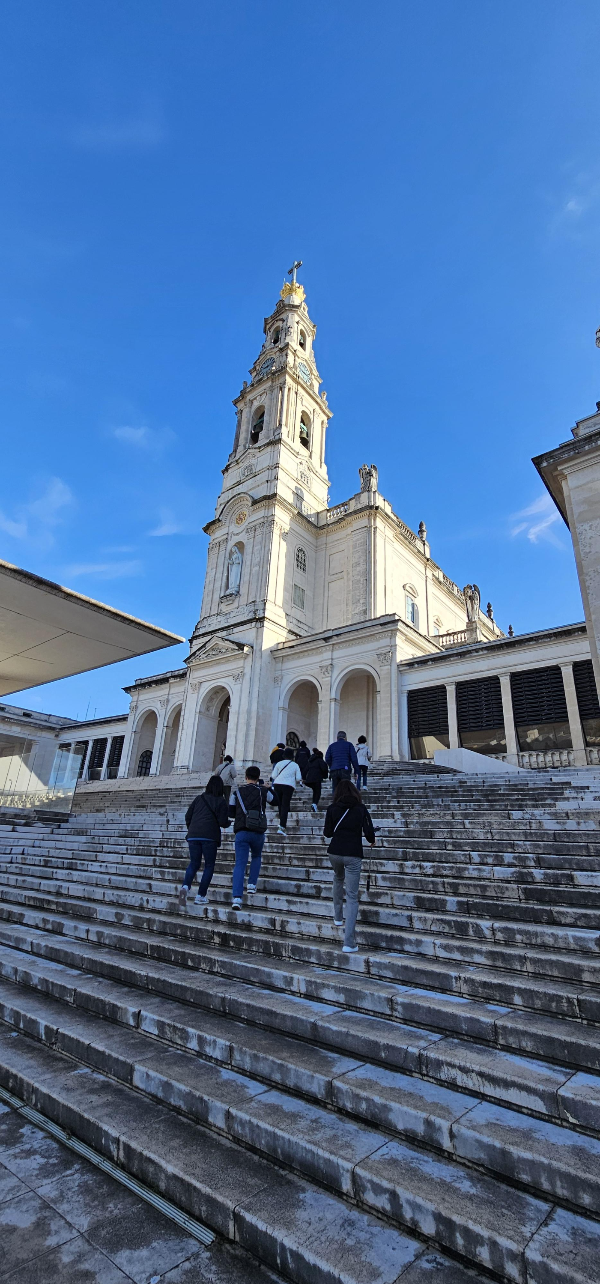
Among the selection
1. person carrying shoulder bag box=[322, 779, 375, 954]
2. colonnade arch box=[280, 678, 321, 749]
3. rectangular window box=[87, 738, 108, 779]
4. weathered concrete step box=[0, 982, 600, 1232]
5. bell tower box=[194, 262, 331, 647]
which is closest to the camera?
weathered concrete step box=[0, 982, 600, 1232]

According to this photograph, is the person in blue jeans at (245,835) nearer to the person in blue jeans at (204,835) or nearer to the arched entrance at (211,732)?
the person in blue jeans at (204,835)

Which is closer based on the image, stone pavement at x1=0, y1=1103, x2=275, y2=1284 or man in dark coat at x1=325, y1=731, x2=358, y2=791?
stone pavement at x1=0, y1=1103, x2=275, y2=1284

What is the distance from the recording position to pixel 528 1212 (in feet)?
7.26

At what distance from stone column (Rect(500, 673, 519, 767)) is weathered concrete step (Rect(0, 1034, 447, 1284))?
18.8 metres

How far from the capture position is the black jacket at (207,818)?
6.53m

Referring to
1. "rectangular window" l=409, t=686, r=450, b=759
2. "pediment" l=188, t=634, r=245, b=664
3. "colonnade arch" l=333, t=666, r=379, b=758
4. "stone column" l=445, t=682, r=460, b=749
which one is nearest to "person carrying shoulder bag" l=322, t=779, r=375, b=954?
"stone column" l=445, t=682, r=460, b=749

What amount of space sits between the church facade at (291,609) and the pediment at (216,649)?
0.06 m

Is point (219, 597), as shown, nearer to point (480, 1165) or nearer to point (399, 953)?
point (399, 953)

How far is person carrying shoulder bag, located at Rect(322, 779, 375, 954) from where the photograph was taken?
4691 millimetres

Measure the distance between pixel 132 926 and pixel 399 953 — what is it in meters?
3.15

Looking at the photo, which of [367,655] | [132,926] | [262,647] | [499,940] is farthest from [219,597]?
[499,940]

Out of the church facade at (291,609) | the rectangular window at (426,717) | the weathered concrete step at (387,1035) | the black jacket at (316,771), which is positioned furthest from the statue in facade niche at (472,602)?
the weathered concrete step at (387,1035)

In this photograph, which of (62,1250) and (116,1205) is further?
(116,1205)

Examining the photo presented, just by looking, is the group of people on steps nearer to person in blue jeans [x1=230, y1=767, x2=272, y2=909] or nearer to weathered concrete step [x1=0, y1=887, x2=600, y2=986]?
person in blue jeans [x1=230, y1=767, x2=272, y2=909]
